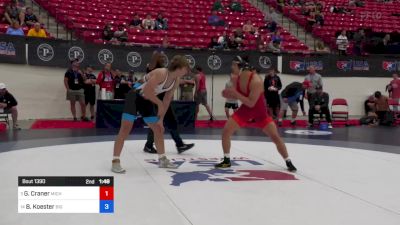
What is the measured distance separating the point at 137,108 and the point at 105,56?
24.8 ft

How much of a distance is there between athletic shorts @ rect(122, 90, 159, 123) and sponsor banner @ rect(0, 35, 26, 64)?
7.23 m

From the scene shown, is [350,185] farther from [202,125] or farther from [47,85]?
[47,85]

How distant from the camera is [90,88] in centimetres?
1254

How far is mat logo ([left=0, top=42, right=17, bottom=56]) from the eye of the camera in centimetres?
1175

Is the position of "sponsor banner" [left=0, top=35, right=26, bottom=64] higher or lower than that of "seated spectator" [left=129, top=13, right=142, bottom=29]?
lower

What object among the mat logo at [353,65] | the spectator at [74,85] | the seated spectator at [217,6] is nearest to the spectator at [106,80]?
the spectator at [74,85]

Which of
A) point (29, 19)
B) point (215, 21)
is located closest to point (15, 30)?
point (29, 19)

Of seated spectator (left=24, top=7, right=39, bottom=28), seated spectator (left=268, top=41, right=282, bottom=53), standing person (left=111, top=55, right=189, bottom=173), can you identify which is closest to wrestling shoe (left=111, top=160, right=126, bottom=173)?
standing person (left=111, top=55, right=189, bottom=173)

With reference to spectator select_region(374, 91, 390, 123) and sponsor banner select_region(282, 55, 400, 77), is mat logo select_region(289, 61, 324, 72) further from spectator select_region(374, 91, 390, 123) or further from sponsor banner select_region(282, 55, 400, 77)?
spectator select_region(374, 91, 390, 123)

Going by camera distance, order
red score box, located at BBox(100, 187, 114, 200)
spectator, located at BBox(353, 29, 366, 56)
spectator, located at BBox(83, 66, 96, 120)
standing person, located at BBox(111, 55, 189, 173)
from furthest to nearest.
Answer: spectator, located at BBox(353, 29, 366, 56)
spectator, located at BBox(83, 66, 96, 120)
standing person, located at BBox(111, 55, 189, 173)
red score box, located at BBox(100, 187, 114, 200)

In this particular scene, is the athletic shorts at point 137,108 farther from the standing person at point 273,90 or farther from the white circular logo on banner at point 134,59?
the white circular logo on banner at point 134,59

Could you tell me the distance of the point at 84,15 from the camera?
1530 centimetres

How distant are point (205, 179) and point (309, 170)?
4.44ft

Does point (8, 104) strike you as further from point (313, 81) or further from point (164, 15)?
point (164, 15)
